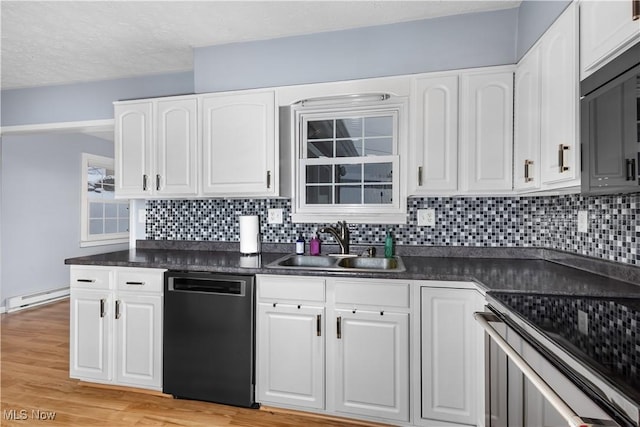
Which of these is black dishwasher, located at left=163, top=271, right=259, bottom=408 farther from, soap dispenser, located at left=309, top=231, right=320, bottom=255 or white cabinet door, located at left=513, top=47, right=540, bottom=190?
white cabinet door, located at left=513, top=47, right=540, bottom=190

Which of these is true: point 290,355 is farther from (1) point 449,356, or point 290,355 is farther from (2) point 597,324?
(2) point 597,324

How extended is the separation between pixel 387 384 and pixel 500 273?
871 mm

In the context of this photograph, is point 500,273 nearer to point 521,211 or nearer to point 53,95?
point 521,211

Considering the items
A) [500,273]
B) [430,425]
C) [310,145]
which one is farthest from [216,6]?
[430,425]

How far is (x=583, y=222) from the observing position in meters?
1.96

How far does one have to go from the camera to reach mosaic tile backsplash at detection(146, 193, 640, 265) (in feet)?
5.72

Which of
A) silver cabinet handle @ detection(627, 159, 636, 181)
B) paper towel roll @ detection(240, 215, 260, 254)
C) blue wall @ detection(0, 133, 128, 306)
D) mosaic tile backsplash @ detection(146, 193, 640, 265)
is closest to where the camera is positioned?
→ silver cabinet handle @ detection(627, 159, 636, 181)

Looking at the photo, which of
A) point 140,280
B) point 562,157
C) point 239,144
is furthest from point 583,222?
point 140,280

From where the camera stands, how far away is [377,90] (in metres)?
2.41

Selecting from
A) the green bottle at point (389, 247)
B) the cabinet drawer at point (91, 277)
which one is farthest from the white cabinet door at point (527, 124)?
the cabinet drawer at point (91, 277)

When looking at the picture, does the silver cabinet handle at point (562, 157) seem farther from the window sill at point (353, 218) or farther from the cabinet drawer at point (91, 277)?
the cabinet drawer at point (91, 277)

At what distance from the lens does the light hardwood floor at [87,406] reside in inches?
82.4

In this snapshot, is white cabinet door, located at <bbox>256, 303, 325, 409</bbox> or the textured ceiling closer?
white cabinet door, located at <bbox>256, 303, 325, 409</bbox>

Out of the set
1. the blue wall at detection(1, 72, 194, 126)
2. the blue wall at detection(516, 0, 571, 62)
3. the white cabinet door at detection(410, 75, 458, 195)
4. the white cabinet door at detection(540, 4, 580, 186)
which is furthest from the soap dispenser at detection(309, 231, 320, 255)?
the blue wall at detection(1, 72, 194, 126)
